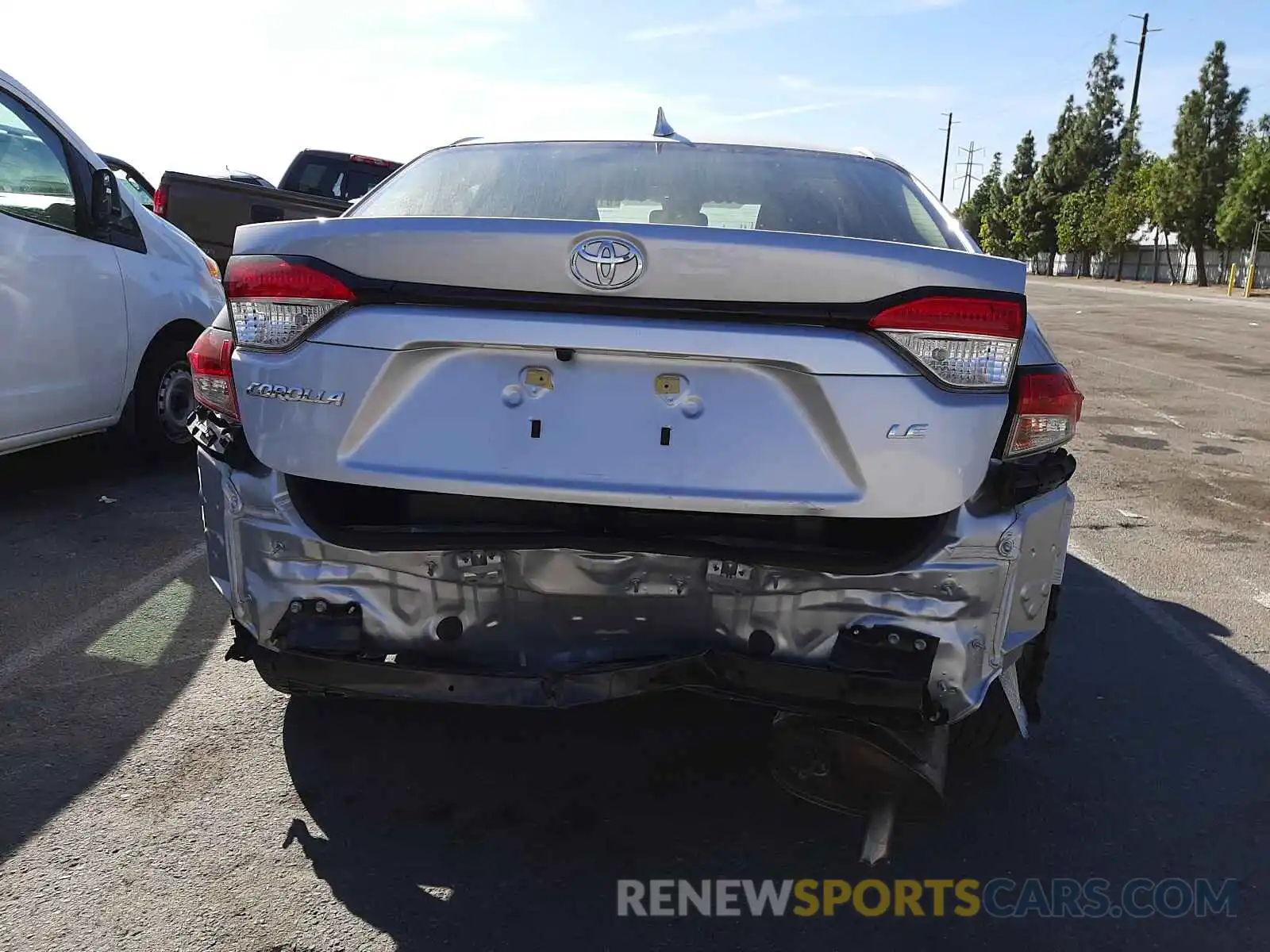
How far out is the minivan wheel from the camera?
5906 millimetres

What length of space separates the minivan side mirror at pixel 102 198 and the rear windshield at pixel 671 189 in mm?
2790

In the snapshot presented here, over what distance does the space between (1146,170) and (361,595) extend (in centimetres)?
7281

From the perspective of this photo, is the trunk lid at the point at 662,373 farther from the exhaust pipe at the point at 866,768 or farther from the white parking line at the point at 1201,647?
the white parking line at the point at 1201,647

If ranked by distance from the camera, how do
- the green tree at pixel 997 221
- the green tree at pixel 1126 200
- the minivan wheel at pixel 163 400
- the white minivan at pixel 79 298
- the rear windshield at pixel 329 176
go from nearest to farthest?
the white minivan at pixel 79 298 → the minivan wheel at pixel 163 400 → the rear windshield at pixel 329 176 → the green tree at pixel 1126 200 → the green tree at pixel 997 221

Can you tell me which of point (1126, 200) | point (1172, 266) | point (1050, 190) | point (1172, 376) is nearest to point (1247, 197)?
point (1172, 266)

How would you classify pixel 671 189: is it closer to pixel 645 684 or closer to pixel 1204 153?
pixel 645 684

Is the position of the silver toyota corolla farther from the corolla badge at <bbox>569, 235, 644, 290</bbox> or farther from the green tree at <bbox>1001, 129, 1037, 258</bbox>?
the green tree at <bbox>1001, 129, 1037, 258</bbox>

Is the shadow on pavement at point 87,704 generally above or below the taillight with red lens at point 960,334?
below

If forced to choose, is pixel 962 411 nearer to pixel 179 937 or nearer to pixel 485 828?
pixel 485 828

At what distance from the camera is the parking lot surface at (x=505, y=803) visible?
91.7 inches

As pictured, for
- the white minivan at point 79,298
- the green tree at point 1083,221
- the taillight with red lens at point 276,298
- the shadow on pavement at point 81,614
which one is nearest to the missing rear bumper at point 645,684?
the taillight with red lens at point 276,298

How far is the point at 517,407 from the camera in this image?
225 centimetres

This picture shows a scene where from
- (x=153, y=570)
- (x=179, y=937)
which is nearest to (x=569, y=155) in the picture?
(x=179, y=937)

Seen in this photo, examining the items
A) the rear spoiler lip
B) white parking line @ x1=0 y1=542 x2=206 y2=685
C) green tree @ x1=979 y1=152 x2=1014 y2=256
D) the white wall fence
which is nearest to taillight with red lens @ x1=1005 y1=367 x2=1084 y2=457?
the rear spoiler lip
